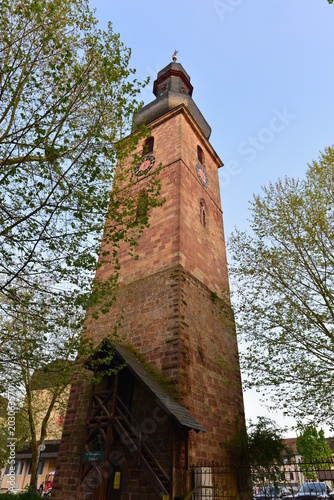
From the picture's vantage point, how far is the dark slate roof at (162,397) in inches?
307

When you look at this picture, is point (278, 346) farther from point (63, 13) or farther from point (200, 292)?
point (63, 13)

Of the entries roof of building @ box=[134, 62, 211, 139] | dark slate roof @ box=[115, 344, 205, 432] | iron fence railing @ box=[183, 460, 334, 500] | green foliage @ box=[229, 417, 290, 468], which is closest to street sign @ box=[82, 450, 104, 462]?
dark slate roof @ box=[115, 344, 205, 432]

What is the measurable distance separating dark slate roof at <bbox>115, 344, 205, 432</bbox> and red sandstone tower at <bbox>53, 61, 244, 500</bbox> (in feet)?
0.11

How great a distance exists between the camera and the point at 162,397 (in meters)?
8.34

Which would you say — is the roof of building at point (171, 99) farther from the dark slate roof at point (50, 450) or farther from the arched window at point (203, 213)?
the dark slate roof at point (50, 450)

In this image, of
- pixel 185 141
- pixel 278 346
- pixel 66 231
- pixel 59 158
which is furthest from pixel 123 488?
pixel 185 141

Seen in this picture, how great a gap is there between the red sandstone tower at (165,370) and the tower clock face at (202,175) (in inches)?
16.6

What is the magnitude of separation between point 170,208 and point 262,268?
466cm

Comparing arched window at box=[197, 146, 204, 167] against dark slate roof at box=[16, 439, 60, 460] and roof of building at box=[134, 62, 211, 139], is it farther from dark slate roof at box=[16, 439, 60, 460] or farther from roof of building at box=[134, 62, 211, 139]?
dark slate roof at box=[16, 439, 60, 460]

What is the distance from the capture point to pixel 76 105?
808 centimetres

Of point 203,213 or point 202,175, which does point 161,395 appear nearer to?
point 203,213

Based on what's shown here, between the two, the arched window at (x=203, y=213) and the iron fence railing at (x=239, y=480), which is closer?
the iron fence railing at (x=239, y=480)

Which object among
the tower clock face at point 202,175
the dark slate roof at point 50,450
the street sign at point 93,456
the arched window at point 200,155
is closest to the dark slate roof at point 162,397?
the street sign at point 93,456

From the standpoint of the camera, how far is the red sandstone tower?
28.5 ft
